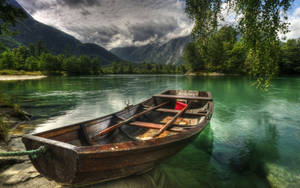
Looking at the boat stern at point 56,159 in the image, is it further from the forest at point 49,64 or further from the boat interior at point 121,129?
the forest at point 49,64

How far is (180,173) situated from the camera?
4348 millimetres

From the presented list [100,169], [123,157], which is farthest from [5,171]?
[123,157]

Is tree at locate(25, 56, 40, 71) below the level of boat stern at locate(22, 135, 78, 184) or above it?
above

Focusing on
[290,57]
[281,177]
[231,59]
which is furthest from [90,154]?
[290,57]

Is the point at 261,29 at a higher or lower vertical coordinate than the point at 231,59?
lower

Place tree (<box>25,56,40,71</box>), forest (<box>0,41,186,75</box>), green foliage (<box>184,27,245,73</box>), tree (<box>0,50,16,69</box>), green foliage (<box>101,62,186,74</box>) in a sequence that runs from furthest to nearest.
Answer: green foliage (<box>101,62,186,74</box>) < tree (<box>25,56,40,71</box>) < forest (<box>0,41,186,75</box>) < tree (<box>0,50,16,69</box>) < green foliage (<box>184,27,245,73</box>)

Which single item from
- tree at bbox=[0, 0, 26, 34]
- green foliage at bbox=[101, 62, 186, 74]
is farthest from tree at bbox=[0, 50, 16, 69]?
tree at bbox=[0, 0, 26, 34]

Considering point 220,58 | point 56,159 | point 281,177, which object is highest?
point 220,58

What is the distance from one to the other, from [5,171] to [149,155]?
3510 mm

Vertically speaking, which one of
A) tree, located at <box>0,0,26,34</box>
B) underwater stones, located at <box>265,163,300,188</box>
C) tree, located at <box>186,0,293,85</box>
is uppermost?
tree, located at <box>0,0,26,34</box>

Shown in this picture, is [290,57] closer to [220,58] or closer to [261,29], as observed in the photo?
[220,58]

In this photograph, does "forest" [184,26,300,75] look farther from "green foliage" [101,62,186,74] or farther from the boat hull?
the boat hull

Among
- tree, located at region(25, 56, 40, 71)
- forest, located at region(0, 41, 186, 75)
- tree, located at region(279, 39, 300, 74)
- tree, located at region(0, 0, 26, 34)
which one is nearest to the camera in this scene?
tree, located at region(0, 0, 26, 34)

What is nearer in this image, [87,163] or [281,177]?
[87,163]
